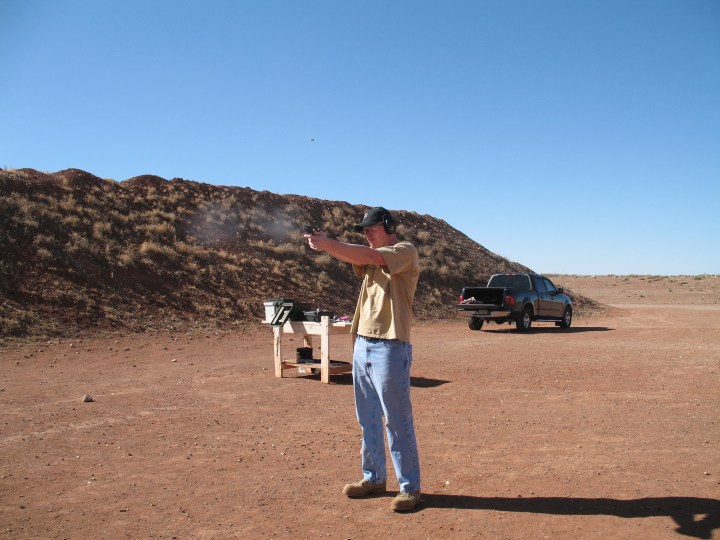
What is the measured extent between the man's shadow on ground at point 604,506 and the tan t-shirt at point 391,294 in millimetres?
1326

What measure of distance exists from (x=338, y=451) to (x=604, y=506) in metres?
2.68

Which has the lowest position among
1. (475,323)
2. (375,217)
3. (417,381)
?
(417,381)

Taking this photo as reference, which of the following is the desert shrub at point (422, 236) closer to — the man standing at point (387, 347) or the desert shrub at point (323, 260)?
the desert shrub at point (323, 260)

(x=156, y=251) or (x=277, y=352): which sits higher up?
(x=156, y=251)

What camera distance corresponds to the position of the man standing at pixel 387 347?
455 cm

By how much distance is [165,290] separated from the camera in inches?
893

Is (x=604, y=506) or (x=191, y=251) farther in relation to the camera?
(x=191, y=251)

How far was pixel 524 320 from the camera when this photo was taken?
20953 mm

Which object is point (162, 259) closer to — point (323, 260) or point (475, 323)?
point (323, 260)

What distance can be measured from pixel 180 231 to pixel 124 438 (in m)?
23.0

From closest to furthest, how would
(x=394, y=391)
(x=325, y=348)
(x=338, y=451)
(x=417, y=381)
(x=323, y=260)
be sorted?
(x=394, y=391) < (x=338, y=451) < (x=325, y=348) < (x=417, y=381) < (x=323, y=260)

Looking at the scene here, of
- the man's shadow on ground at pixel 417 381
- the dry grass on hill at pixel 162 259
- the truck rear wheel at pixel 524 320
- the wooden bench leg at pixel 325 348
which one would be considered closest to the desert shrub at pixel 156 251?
the dry grass on hill at pixel 162 259

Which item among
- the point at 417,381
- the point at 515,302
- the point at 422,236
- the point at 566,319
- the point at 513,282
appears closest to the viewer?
the point at 417,381

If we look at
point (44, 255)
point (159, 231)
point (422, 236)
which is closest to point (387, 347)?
point (44, 255)
